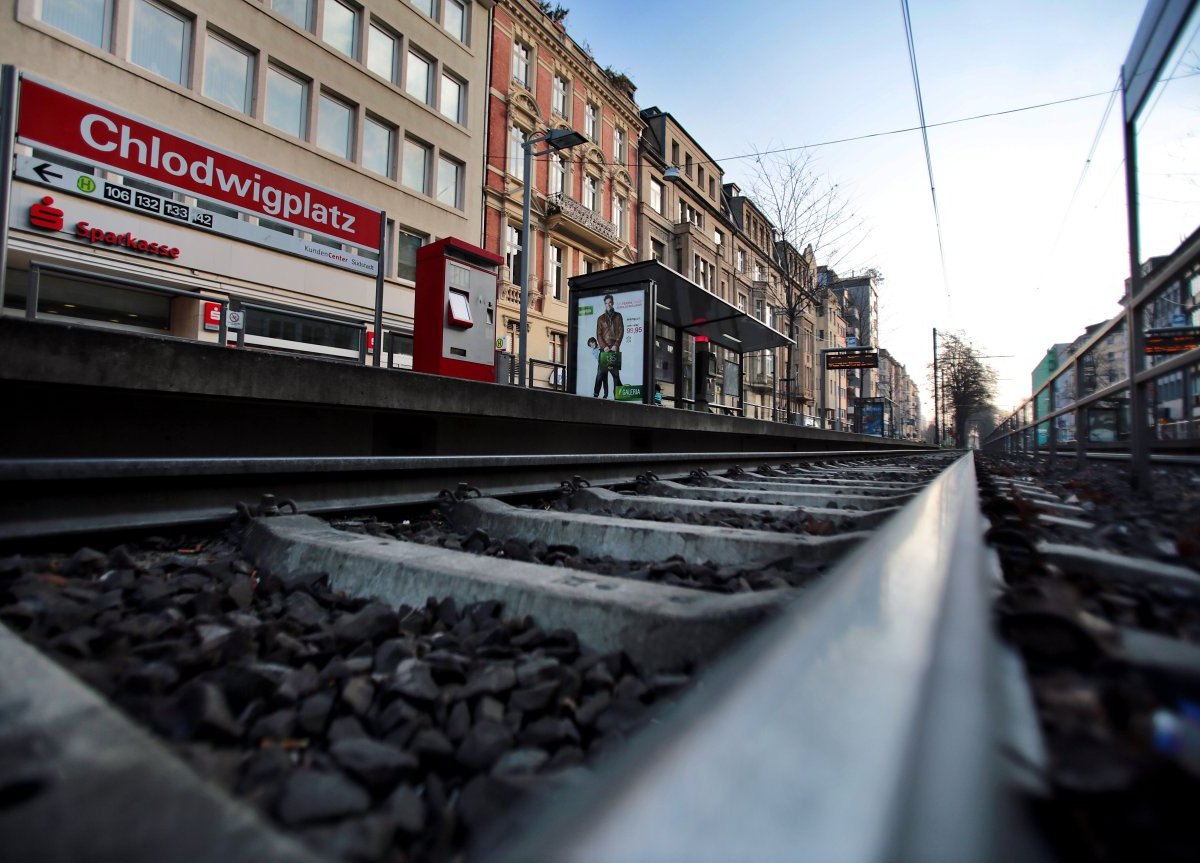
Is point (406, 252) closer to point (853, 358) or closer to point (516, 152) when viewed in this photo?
point (516, 152)

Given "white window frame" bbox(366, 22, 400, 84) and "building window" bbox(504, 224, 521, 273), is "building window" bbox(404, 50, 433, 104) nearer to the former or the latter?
"white window frame" bbox(366, 22, 400, 84)

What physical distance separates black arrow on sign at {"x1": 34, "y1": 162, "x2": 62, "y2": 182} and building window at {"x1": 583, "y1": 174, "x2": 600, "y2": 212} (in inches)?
966

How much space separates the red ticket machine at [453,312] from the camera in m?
8.48

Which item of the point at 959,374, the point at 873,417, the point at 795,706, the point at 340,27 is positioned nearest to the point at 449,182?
the point at 340,27

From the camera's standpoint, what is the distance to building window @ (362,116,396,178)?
17859 mm

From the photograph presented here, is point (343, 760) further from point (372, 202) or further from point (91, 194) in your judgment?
point (372, 202)

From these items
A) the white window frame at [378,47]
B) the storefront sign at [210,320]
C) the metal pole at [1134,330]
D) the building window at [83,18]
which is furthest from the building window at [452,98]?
the metal pole at [1134,330]

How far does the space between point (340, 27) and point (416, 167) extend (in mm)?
4088

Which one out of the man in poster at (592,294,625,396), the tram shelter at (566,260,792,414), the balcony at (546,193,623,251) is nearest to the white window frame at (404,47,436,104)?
the balcony at (546,193,623,251)

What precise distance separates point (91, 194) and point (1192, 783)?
236 inches

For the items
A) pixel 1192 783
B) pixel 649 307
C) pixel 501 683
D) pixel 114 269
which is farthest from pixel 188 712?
pixel 114 269

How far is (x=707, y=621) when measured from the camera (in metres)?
1.24

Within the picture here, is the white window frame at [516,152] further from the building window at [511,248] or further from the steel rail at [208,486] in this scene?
the steel rail at [208,486]

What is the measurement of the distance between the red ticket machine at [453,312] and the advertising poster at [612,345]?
2434 millimetres
